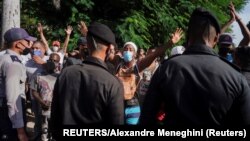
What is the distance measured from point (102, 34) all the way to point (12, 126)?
1465 millimetres

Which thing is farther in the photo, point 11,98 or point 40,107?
point 40,107

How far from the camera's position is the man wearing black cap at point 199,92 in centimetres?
328

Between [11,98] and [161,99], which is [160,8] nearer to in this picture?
[11,98]

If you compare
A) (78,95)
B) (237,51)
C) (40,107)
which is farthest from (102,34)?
(40,107)

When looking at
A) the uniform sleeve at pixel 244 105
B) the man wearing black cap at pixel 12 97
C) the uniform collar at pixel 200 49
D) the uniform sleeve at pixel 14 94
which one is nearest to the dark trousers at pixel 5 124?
the man wearing black cap at pixel 12 97

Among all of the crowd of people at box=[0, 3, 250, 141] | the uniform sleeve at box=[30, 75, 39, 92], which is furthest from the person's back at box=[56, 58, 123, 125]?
the uniform sleeve at box=[30, 75, 39, 92]

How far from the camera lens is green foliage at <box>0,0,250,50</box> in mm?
15867

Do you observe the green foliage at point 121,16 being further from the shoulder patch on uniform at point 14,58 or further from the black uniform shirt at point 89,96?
the black uniform shirt at point 89,96

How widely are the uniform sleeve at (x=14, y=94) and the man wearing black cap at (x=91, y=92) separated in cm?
86

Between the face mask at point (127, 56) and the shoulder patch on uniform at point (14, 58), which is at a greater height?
the shoulder patch on uniform at point (14, 58)

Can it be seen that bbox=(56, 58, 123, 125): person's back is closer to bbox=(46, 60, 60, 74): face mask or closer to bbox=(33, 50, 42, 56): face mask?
bbox=(46, 60, 60, 74): face mask

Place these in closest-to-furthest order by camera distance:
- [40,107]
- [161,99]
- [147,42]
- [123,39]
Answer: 1. [161,99]
2. [40,107]
3. [123,39]
4. [147,42]

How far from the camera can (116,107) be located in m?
3.99

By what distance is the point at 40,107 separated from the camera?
8.58 metres
